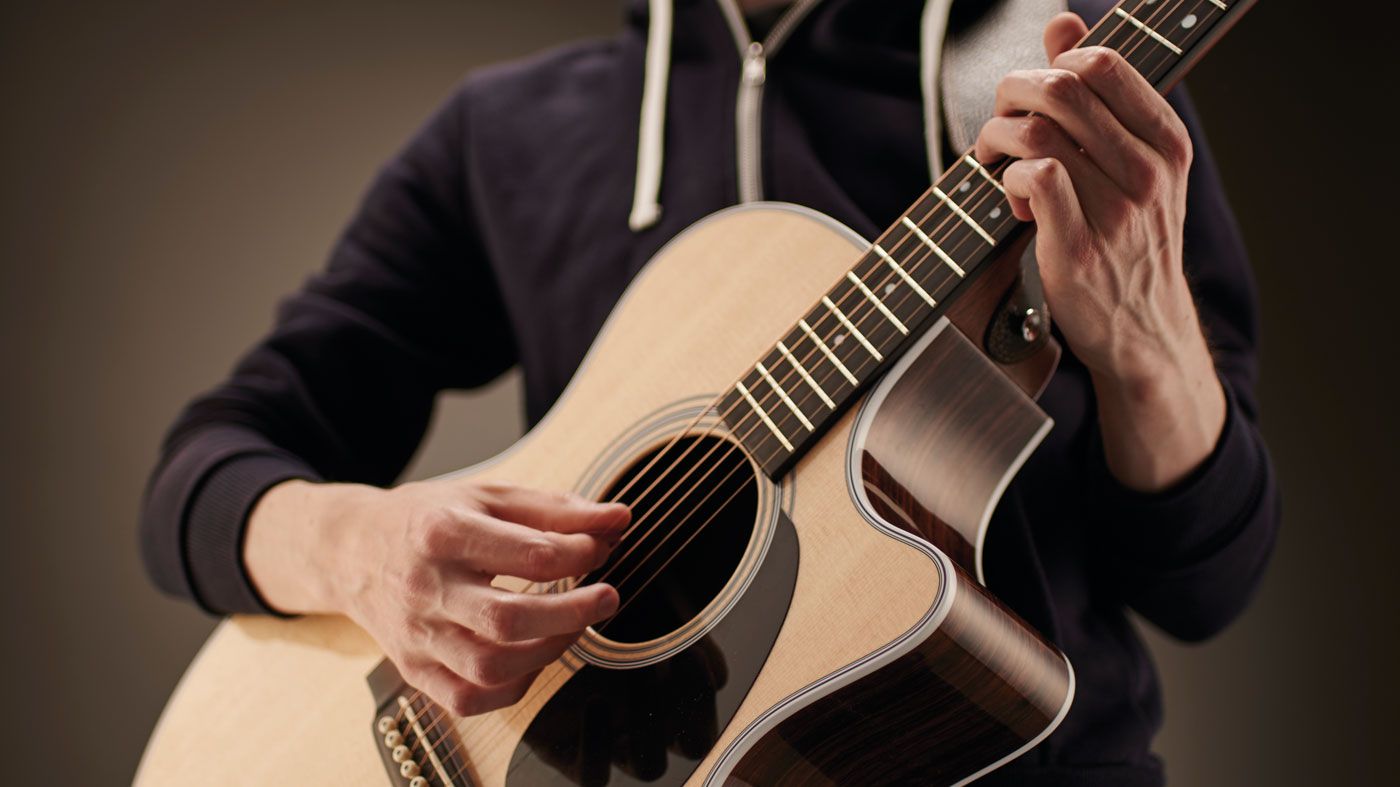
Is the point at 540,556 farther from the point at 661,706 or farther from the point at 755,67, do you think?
the point at 755,67

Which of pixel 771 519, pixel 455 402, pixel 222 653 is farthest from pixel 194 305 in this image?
pixel 771 519

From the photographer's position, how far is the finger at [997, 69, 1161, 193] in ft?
1.71

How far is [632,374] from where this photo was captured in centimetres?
78

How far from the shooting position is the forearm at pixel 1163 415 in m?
0.66

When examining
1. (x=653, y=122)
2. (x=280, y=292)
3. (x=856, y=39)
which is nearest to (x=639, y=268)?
(x=653, y=122)

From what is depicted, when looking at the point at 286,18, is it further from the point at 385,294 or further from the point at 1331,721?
the point at 1331,721

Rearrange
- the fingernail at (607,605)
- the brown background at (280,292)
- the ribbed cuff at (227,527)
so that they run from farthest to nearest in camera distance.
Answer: the brown background at (280,292)
the ribbed cuff at (227,527)
the fingernail at (607,605)

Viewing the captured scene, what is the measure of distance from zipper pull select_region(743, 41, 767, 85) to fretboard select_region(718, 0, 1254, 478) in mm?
346

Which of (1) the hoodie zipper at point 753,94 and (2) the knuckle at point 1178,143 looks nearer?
(2) the knuckle at point 1178,143

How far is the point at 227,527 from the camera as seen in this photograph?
0.88m

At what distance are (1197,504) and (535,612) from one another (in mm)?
500

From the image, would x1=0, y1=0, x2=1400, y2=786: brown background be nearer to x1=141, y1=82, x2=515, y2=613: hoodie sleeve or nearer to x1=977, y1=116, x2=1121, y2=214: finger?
x1=141, y1=82, x2=515, y2=613: hoodie sleeve

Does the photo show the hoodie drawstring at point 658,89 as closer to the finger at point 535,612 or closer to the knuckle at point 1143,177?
the knuckle at point 1143,177

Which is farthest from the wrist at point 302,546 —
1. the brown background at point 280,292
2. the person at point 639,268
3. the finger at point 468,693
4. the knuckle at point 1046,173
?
the brown background at point 280,292
